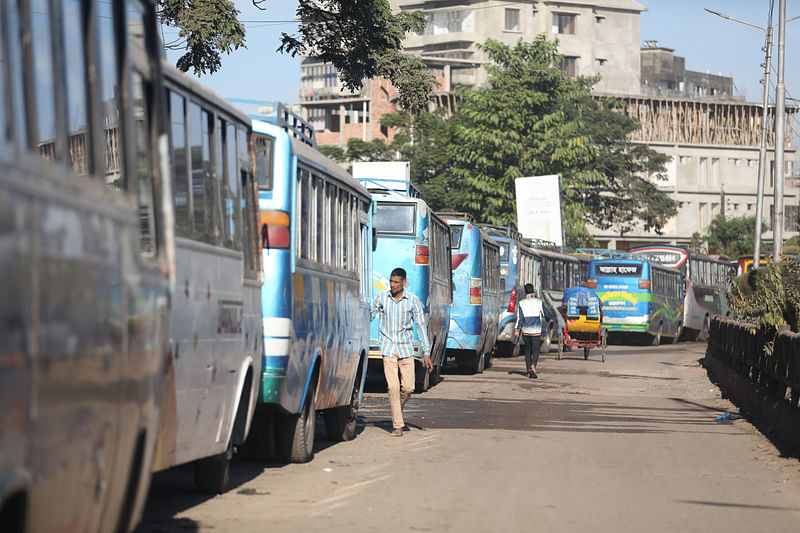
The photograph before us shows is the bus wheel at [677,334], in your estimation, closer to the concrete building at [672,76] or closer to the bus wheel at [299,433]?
the bus wheel at [299,433]

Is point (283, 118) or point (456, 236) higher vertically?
point (283, 118)

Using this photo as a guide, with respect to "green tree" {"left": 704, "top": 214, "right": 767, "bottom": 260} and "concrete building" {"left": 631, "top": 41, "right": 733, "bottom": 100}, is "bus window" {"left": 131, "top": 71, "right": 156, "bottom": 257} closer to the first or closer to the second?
"green tree" {"left": 704, "top": 214, "right": 767, "bottom": 260}

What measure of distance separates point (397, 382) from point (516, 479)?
438 centimetres

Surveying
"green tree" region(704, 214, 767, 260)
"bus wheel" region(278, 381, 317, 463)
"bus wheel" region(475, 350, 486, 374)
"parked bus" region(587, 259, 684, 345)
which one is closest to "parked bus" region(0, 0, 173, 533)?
"bus wheel" region(278, 381, 317, 463)

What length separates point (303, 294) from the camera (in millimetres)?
11344

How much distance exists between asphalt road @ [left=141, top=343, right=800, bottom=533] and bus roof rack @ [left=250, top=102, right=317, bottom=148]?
306 cm

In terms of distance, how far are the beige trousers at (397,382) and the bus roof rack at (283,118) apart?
3.21m

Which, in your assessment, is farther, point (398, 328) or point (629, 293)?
point (629, 293)

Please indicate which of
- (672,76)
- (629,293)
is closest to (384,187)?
(629,293)

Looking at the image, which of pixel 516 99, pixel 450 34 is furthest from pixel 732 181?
pixel 516 99

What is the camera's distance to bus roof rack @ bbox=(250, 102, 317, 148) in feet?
36.6

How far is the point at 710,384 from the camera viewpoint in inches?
1041

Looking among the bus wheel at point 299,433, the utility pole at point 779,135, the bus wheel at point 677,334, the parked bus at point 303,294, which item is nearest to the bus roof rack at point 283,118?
the parked bus at point 303,294

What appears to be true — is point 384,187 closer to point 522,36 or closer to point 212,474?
point 212,474
